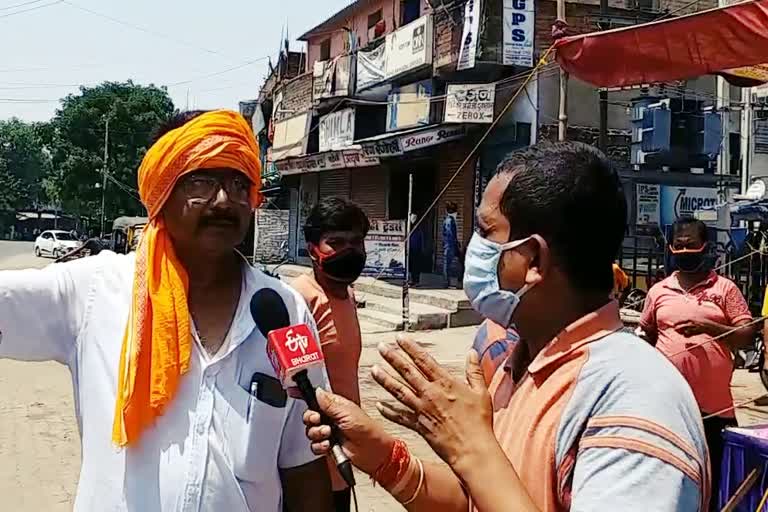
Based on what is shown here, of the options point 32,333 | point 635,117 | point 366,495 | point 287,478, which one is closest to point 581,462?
point 287,478

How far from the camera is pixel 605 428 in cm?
138

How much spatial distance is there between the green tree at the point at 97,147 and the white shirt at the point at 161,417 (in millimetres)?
44884

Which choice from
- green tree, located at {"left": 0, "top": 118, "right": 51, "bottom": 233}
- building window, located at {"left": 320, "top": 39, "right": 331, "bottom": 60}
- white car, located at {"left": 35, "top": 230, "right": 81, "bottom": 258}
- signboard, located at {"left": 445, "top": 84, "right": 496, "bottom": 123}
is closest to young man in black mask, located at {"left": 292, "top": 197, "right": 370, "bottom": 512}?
signboard, located at {"left": 445, "top": 84, "right": 496, "bottom": 123}

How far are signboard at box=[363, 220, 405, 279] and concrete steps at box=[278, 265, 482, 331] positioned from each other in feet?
1.98

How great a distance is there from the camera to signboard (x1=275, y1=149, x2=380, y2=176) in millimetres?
20625

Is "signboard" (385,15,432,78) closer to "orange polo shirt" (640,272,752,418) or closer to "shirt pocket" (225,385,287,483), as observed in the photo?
"orange polo shirt" (640,272,752,418)

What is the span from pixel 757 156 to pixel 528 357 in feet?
49.3

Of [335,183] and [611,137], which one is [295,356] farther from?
[335,183]

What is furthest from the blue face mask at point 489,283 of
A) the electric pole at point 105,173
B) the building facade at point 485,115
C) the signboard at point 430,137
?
the electric pole at point 105,173

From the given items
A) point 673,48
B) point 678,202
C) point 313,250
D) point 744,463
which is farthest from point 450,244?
point 744,463

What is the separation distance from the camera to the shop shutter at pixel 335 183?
24250 millimetres

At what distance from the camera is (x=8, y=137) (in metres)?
81.1

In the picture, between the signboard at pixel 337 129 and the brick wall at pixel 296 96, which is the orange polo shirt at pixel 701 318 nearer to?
the signboard at pixel 337 129

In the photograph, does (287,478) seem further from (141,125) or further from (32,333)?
(141,125)
